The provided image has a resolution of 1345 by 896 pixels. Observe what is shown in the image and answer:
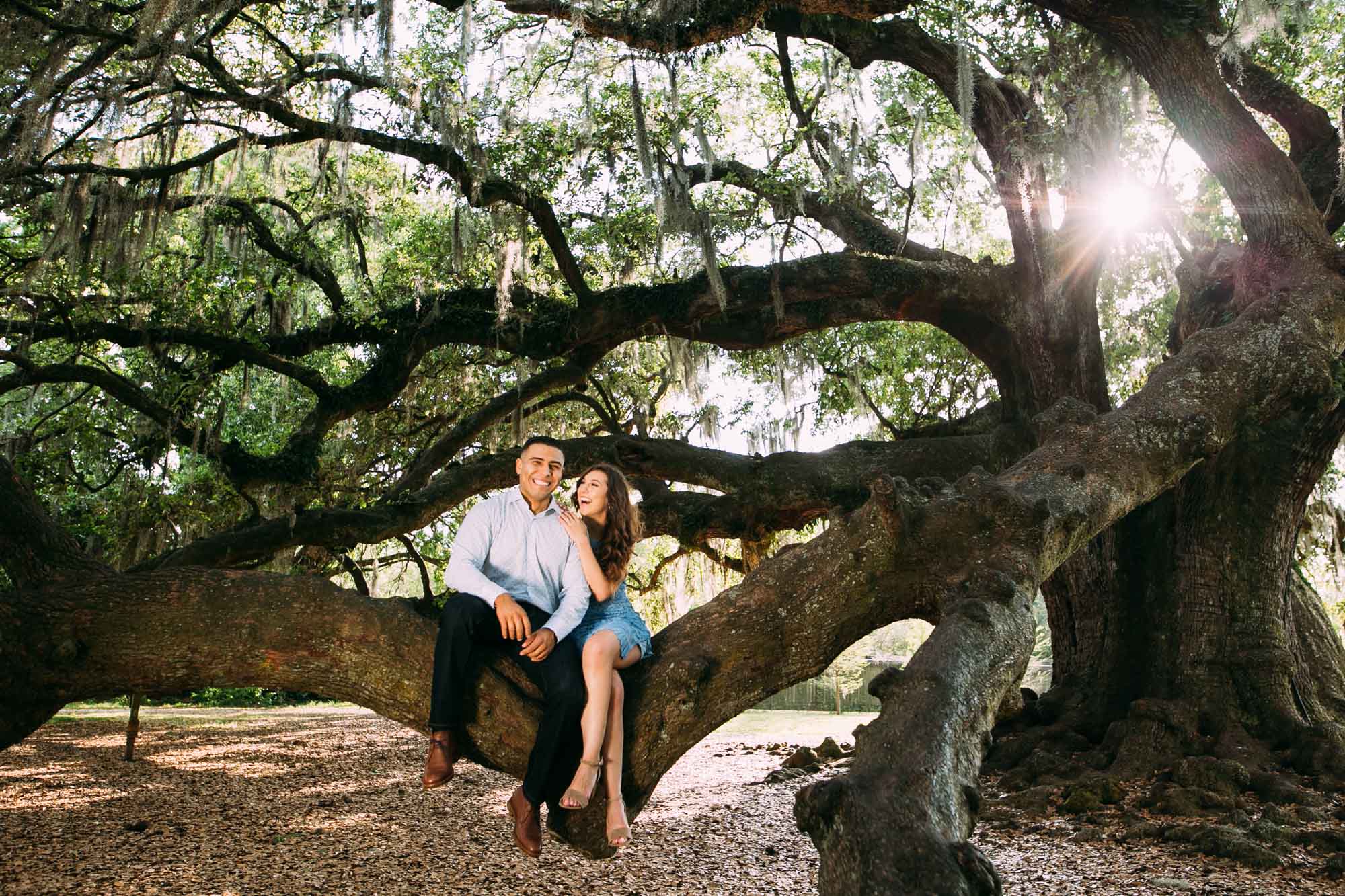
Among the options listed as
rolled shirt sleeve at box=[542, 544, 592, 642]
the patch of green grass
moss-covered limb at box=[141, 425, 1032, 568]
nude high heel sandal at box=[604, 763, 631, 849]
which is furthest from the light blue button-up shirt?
the patch of green grass

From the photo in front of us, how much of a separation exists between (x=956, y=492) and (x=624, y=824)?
2037 millimetres

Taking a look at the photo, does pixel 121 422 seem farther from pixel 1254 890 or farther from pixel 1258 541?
pixel 1258 541

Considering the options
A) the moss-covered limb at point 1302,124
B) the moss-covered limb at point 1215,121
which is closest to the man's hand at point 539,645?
the moss-covered limb at point 1215,121

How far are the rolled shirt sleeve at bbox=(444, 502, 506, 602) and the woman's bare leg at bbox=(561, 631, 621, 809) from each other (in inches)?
6.7

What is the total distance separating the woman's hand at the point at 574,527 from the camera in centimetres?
320

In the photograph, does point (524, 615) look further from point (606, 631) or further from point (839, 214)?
point (839, 214)

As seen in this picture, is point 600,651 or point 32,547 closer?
point 600,651

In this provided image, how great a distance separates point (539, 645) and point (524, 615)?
0.11 meters

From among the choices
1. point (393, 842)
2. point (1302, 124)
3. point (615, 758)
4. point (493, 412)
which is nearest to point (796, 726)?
point (493, 412)

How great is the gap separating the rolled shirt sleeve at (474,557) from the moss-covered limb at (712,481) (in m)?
3.93

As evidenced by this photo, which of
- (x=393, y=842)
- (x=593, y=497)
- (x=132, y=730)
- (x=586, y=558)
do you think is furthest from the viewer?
(x=132, y=730)

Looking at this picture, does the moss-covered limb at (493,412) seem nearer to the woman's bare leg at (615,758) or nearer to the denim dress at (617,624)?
the denim dress at (617,624)

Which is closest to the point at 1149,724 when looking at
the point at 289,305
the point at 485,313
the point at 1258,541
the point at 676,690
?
the point at 1258,541

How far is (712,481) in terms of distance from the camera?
7488 millimetres
